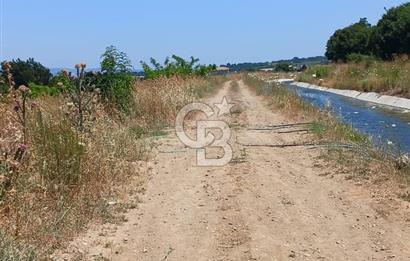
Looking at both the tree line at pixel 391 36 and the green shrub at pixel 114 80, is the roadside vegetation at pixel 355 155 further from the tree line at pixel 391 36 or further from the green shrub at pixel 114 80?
the tree line at pixel 391 36

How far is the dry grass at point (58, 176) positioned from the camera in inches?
172

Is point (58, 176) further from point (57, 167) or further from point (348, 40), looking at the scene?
point (348, 40)

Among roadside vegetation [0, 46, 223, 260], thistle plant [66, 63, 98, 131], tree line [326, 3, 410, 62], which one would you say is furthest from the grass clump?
tree line [326, 3, 410, 62]

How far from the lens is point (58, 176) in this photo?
5605mm

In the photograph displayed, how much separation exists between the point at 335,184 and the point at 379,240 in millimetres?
2006

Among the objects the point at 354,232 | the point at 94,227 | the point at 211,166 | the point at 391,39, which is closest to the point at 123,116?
the point at 211,166

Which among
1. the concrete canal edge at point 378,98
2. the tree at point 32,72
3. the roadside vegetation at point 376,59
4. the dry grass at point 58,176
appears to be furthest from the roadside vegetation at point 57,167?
the roadside vegetation at point 376,59

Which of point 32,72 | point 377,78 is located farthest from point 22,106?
point 377,78

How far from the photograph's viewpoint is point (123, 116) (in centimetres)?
1140

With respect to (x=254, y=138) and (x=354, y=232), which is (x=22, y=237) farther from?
(x=254, y=138)

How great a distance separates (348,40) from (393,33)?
23.9 m

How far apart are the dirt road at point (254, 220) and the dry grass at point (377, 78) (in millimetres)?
16846

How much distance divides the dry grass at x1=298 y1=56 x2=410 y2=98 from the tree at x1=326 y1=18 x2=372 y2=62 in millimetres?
20708

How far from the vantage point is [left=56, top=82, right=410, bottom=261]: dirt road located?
4516 millimetres
